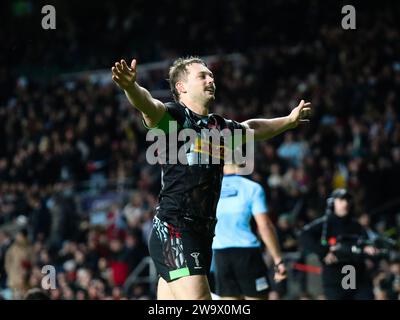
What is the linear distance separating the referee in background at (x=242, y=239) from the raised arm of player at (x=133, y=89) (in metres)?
3.56

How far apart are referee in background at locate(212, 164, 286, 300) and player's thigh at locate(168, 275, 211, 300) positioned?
3.23m

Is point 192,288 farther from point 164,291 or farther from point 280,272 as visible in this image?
point 280,272

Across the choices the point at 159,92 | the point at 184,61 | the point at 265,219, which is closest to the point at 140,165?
the point at 159,92

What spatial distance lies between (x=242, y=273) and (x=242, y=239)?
368 millimetres

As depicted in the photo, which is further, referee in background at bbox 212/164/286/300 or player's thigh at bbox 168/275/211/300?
referee in background at bbox 212/164/286/300

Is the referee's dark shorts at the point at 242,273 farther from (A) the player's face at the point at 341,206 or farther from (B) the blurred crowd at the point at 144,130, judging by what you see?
(B) the blurred crowd at the point at 144,130

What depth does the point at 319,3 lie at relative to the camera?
20516 millimetres

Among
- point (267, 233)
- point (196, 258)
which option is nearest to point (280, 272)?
point (267, 233)

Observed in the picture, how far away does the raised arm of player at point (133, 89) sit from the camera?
16.5 ft

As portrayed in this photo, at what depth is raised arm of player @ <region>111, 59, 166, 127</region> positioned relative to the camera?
198 inches

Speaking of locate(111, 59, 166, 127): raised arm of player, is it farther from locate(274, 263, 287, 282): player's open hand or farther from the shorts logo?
locate(274, 263, 287, 282): player's open hand

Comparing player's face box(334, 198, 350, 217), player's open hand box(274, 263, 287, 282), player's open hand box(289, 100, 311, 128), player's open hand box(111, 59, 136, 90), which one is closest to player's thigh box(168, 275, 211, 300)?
player's open hand box(111, 59, 136, 90)

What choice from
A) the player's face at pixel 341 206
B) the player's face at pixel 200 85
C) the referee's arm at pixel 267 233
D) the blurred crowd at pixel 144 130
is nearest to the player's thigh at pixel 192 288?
the player's face at pixel 200 85

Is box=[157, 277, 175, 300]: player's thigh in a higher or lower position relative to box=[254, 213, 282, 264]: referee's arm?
lower
